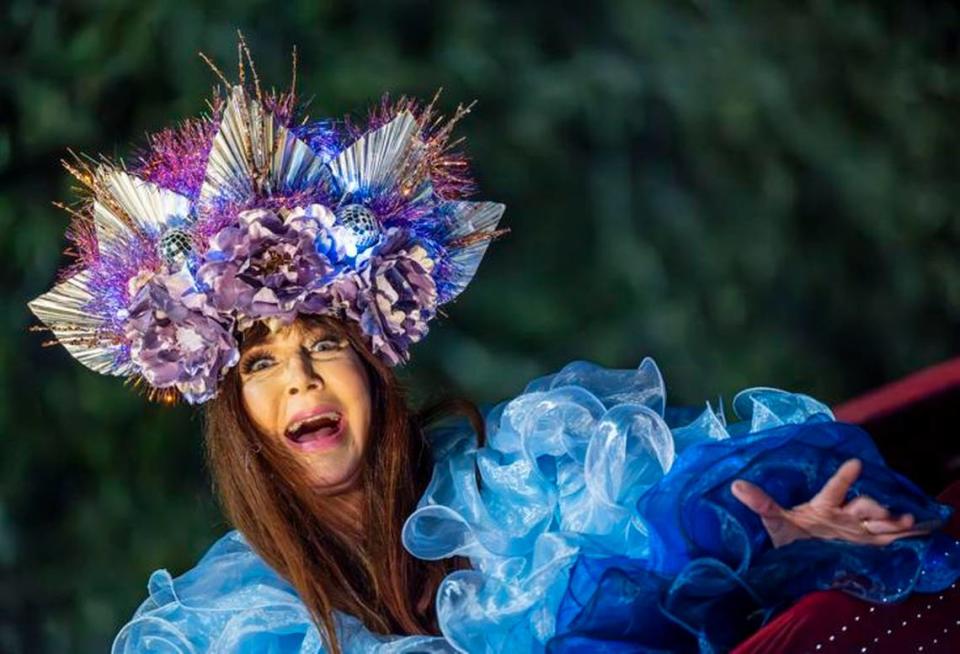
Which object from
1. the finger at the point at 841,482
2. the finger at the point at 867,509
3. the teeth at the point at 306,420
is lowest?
the finger at the point at 867,509

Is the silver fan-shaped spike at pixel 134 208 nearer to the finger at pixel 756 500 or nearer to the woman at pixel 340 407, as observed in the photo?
the woman at pixel 340 407

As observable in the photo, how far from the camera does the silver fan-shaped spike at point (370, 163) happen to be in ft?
6.18

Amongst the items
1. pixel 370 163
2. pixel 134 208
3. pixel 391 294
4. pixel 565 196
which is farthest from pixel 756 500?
pixel 565 196

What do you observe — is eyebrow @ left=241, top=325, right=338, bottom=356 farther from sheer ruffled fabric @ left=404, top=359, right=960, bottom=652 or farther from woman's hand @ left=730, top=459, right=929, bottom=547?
woman's hand @ left=730, top=459, right=929, bottom=547

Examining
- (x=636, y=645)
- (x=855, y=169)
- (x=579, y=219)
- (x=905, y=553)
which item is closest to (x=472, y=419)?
(x=636, y=645)

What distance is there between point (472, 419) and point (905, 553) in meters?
0.57

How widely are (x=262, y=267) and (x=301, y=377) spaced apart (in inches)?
4.7

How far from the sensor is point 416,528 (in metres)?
1.78

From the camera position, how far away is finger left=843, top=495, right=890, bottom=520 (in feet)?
4.86

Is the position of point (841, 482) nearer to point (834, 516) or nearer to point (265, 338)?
point (834, 516)

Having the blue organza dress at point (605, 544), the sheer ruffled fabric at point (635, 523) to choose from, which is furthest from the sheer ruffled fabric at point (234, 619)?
the sheer ruffled fabric at point (635, 523)

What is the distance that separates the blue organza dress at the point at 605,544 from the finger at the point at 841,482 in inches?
0.5

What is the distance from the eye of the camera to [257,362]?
6.04 ft

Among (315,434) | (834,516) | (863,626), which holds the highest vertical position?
(315,434)
